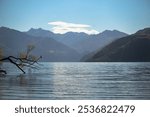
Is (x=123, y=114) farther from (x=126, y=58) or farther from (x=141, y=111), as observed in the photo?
(x=126, y=58)

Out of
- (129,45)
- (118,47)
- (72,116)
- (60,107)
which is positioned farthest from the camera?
(118,47)

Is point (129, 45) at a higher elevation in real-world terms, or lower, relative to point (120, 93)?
higher

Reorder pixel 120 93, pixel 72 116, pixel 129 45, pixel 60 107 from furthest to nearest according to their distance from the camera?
pixel 129 45, pixel 120 93, pixel 60 107, pixel 72 116

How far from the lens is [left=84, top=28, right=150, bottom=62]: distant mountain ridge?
10750cm

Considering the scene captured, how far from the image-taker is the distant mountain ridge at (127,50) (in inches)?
4232

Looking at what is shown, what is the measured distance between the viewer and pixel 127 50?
11988 cm

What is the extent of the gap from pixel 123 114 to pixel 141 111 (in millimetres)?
810

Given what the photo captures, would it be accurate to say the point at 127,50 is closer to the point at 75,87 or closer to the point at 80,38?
the point at 80,38

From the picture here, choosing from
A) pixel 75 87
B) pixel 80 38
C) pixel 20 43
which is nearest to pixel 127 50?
pixel 80 38

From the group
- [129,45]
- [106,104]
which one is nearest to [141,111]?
[106,104]

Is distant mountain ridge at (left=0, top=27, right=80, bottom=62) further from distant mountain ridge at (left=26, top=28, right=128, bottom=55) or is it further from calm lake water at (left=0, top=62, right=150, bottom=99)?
calm lake water at (left=0, top=62, right=150, bottom=99)

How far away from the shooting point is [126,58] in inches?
4786

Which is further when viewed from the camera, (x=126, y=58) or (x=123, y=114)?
(x=126, y=58)

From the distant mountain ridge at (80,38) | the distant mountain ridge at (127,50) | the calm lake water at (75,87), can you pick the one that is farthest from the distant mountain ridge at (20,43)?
the distant mountain ridge at (127,50)
